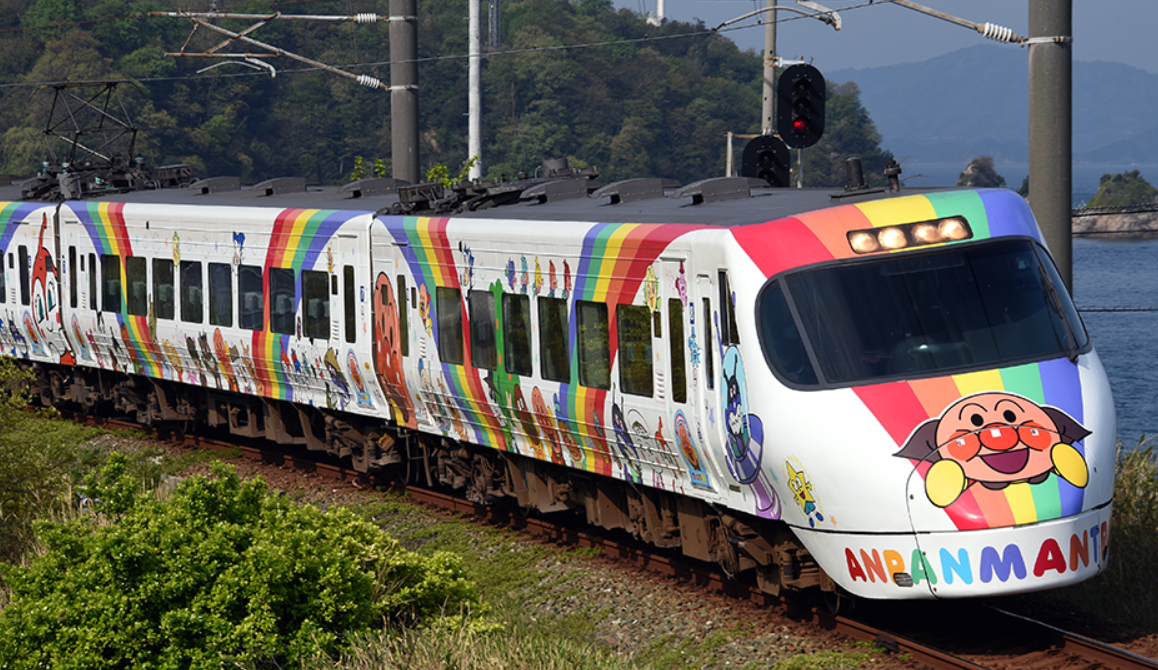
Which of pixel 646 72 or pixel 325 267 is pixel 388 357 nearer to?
pixel 325 267

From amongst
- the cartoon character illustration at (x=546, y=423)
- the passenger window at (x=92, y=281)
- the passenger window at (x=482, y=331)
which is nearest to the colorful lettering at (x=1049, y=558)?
the cartoon character illustration at (x=546, y=423)

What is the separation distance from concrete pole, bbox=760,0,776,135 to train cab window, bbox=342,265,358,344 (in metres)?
7.21

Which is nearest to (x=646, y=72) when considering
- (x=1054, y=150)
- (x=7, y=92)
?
(x=7, y=92)

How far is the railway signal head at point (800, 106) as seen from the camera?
1873 cm

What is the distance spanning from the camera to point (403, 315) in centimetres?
1463

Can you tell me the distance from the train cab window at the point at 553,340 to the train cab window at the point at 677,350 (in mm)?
1473

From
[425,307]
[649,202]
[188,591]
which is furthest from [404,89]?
[188,591]

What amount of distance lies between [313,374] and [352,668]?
8.05 m

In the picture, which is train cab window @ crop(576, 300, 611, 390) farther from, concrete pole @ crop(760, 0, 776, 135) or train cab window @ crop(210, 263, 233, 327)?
concrete pole @ crop(760, 0, 776, 135)

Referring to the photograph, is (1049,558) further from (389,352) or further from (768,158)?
(768,158)

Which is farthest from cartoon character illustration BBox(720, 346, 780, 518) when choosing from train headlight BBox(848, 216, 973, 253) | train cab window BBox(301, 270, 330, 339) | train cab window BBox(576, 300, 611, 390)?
train cab window BBox(301, 270, 330, 339)

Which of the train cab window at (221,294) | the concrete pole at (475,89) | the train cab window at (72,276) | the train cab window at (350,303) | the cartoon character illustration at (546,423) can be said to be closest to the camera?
the cartoon character illustration at (546,423)

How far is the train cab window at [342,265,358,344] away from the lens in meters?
15.5

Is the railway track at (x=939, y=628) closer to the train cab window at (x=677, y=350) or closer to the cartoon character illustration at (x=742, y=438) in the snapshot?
the cartoon character illustration at (x=742, y=438)
